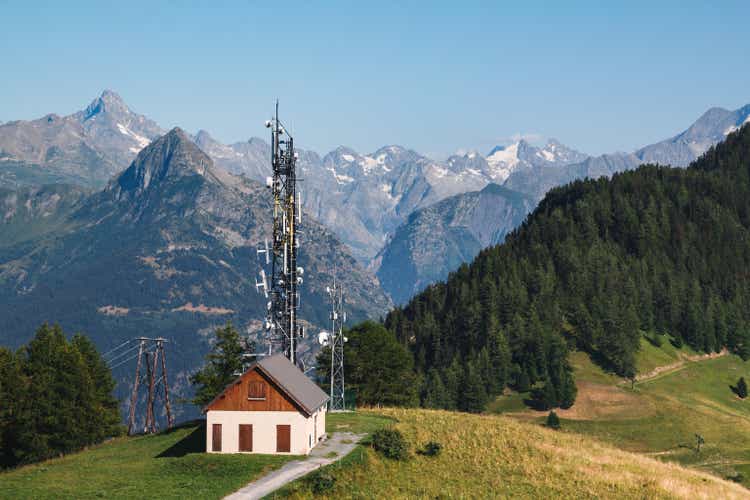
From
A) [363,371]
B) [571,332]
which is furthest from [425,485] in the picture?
[571,332]

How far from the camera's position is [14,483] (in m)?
70.2

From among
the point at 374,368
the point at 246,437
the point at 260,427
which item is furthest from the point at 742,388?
the point at 246,437

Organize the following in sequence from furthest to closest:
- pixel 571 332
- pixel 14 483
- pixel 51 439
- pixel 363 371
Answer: pixel 571 332 < pixel 363 371 < pixel 51 439 < pixel 14 483

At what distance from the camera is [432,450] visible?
243 feet

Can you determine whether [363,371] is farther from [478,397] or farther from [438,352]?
[438,352]

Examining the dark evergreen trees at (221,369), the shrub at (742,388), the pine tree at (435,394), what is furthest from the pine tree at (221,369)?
the shrub at (742,388)

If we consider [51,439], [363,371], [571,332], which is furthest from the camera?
[571,332]

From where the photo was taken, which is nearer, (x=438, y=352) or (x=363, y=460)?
(x=363, y=460)

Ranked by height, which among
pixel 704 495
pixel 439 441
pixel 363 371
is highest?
pixel 363 371

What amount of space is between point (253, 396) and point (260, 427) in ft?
8.61

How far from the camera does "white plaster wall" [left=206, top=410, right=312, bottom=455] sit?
244 feet

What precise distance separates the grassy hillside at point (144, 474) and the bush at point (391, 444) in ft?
24.3

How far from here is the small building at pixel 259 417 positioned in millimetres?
74562

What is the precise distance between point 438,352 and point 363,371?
62.1 meters
